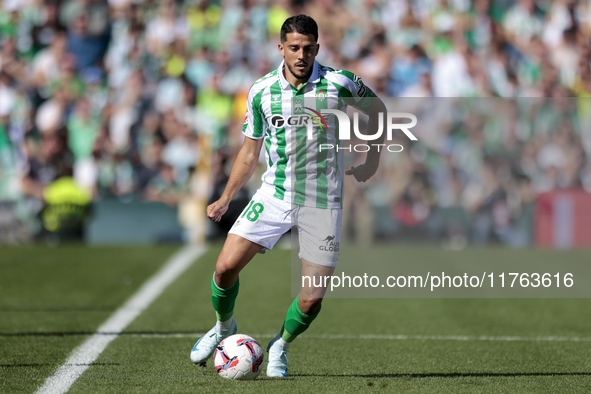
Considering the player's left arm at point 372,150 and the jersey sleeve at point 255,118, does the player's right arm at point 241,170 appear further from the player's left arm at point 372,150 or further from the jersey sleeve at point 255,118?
the player's left arm at point 372,150

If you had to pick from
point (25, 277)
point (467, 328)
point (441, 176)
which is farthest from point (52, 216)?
point (467, 328)

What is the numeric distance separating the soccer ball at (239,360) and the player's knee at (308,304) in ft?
1.07

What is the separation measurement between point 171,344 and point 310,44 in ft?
7.62

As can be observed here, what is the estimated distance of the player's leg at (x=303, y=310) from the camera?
4520 mm

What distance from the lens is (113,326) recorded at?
634 centimetres

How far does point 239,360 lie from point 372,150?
53.1 inches

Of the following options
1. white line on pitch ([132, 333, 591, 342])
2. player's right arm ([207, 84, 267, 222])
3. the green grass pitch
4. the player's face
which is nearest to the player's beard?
the player's face

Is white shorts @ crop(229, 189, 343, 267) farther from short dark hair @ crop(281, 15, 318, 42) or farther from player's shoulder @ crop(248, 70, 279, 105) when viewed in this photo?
short dark hair @ crop(281, 15, 318, 42)

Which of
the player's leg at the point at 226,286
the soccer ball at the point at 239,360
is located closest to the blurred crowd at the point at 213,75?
the player's leg at the point at 226,286

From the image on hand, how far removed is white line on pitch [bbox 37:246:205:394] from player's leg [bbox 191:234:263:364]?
677mm

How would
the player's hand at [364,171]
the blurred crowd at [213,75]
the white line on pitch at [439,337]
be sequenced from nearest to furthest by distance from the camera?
the player's hand at [364,171] < the white line on pitch at [439,337] < the blurred crowd at [213,75]

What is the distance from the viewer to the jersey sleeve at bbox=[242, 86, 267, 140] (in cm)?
458

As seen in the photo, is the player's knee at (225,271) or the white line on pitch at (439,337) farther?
the white line on pitch at (439,337)

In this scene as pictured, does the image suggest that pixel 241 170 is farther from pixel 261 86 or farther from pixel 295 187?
pixel 261 86
